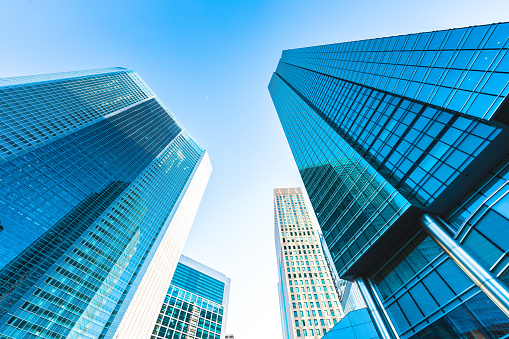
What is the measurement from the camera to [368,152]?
30422 millimetres

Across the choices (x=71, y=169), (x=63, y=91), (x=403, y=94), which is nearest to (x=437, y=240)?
(x=403, y=94)

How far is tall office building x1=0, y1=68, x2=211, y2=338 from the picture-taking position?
183 feet

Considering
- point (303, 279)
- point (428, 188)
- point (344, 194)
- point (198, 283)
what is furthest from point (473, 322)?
point (198, 283)

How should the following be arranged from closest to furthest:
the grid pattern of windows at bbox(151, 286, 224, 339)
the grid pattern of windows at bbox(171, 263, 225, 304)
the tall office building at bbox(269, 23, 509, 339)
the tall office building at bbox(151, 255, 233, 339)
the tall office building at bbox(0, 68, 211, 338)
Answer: the tall office building at bbox(269, 23, 509, 339), the tall office building at bbox(0, 68, 211, 338), the grid pattern of windows at bbox(151, 286, 224, 339), the tall office building at bbox(151, 255, 233, 339), the grid pattern of windows at bbox(171, 263, 225, 304)

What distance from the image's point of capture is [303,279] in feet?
268

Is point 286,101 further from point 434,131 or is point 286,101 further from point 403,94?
point 434,131

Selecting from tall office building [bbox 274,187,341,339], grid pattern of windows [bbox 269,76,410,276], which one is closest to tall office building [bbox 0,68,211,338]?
tall office building [bbox 274,187,341,339]

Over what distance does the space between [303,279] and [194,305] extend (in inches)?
2173

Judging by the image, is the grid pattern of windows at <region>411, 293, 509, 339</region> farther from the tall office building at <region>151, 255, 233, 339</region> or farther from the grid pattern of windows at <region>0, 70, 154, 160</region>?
the tall office building at <region>151, 255, 233, 339</region>

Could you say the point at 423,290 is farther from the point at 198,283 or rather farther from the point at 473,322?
the point at 198,283

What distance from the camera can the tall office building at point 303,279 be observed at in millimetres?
67938

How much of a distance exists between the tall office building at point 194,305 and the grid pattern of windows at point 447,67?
4027 inches

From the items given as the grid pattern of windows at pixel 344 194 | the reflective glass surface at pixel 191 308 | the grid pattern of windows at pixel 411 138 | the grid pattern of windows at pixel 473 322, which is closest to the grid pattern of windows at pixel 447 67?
the grid pattern of windows at pixel 411 138

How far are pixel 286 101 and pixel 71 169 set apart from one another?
253 ft
